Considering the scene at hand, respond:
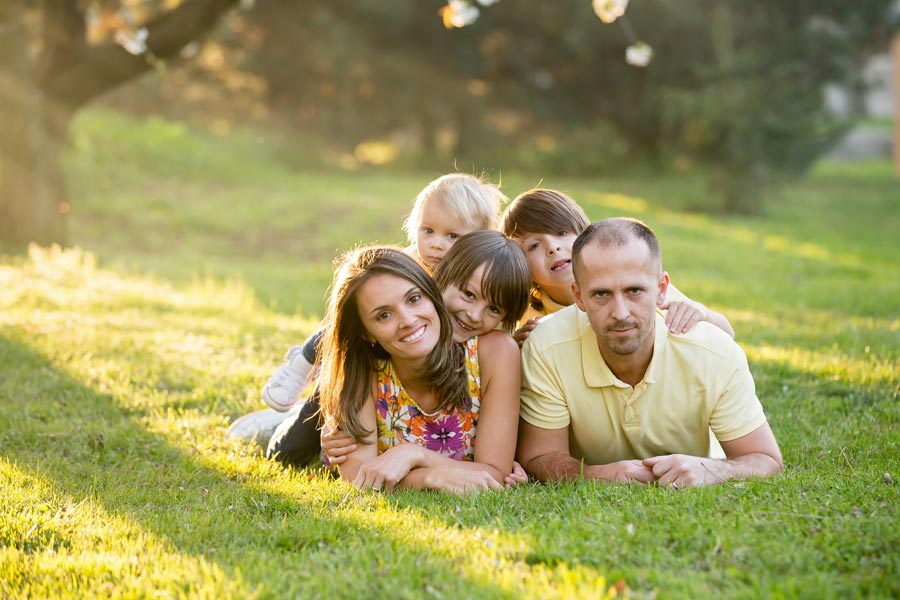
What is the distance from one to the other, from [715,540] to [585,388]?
1123mm

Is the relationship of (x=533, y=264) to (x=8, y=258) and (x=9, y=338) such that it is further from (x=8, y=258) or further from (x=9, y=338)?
(x=8, y=258)

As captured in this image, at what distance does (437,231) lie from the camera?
5375mm

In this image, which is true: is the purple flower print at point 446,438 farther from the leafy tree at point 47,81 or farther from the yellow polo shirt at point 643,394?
the leafy tree at point 47,81

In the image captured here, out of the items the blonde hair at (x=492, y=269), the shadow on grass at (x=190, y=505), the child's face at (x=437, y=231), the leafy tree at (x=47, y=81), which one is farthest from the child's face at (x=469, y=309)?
the leafy tree at (x=47, y=81)

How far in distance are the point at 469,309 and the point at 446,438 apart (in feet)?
2.18

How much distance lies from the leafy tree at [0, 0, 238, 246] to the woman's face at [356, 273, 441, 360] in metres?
8.94

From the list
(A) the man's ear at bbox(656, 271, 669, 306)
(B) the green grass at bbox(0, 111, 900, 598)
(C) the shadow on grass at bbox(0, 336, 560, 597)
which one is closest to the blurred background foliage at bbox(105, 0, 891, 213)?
(B) the green grass at bbox(0, 111, 900, 598)

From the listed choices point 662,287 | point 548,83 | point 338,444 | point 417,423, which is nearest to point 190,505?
point 338,444

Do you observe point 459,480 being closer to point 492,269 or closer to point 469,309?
point 469,309

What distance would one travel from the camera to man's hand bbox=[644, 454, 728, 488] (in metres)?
4.03

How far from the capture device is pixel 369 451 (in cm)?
444

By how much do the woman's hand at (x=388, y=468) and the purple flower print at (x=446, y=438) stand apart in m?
0.18

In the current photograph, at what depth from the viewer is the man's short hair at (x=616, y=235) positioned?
3920mm

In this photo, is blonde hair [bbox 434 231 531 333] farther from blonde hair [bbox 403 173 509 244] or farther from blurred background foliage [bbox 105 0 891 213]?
blurred background foliage [bbox 105 0 891 213]
